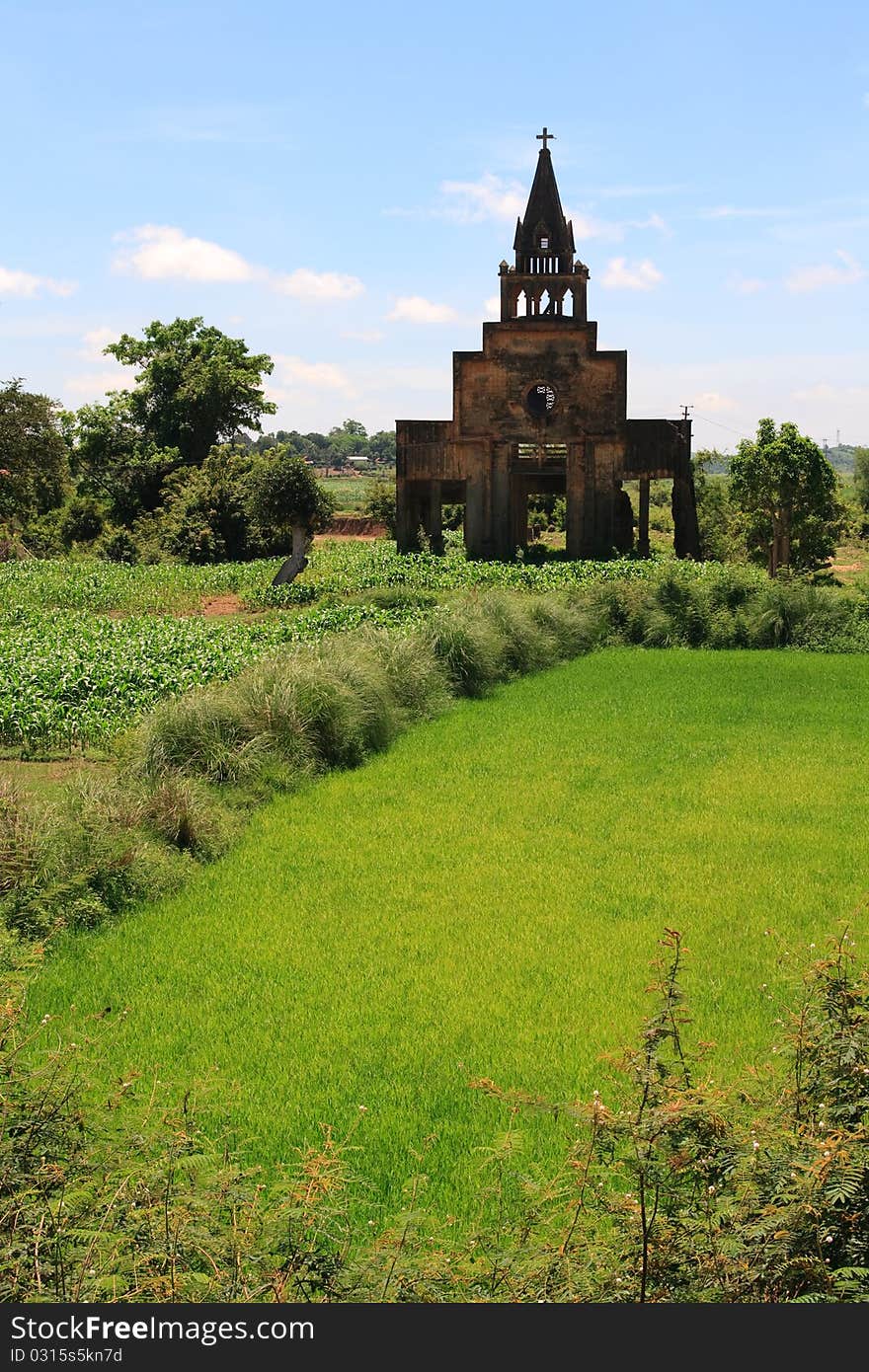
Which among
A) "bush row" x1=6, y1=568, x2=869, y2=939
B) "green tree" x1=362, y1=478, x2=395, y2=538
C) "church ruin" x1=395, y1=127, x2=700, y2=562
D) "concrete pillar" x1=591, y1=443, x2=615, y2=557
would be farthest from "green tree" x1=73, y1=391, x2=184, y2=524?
"bush row" x1=6, y1=568, x2=869, y2=939

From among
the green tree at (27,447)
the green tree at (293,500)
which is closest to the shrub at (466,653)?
the green tree at (293,500)

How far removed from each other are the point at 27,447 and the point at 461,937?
4237cm

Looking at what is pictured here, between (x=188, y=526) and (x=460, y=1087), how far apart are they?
4060 cm

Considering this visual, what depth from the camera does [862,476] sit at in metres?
85.4

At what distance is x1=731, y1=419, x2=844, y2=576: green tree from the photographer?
4634cm

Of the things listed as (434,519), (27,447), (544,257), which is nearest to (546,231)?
(544,257)

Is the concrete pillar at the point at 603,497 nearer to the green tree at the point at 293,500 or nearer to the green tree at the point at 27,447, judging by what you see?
the green tree at the point at 293,500

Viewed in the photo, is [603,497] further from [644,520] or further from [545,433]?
[545,433]

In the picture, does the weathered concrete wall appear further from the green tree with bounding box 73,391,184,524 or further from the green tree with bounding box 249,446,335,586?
the green tree with bounding box 73,391,184,524

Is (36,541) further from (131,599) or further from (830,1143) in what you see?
(830,1143)

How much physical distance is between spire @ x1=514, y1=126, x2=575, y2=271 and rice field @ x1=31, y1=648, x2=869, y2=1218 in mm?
30299

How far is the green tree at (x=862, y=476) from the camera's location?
79.7 metres

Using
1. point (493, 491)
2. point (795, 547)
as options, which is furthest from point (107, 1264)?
point (795, 547)

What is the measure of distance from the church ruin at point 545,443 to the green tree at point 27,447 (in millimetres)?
16043
